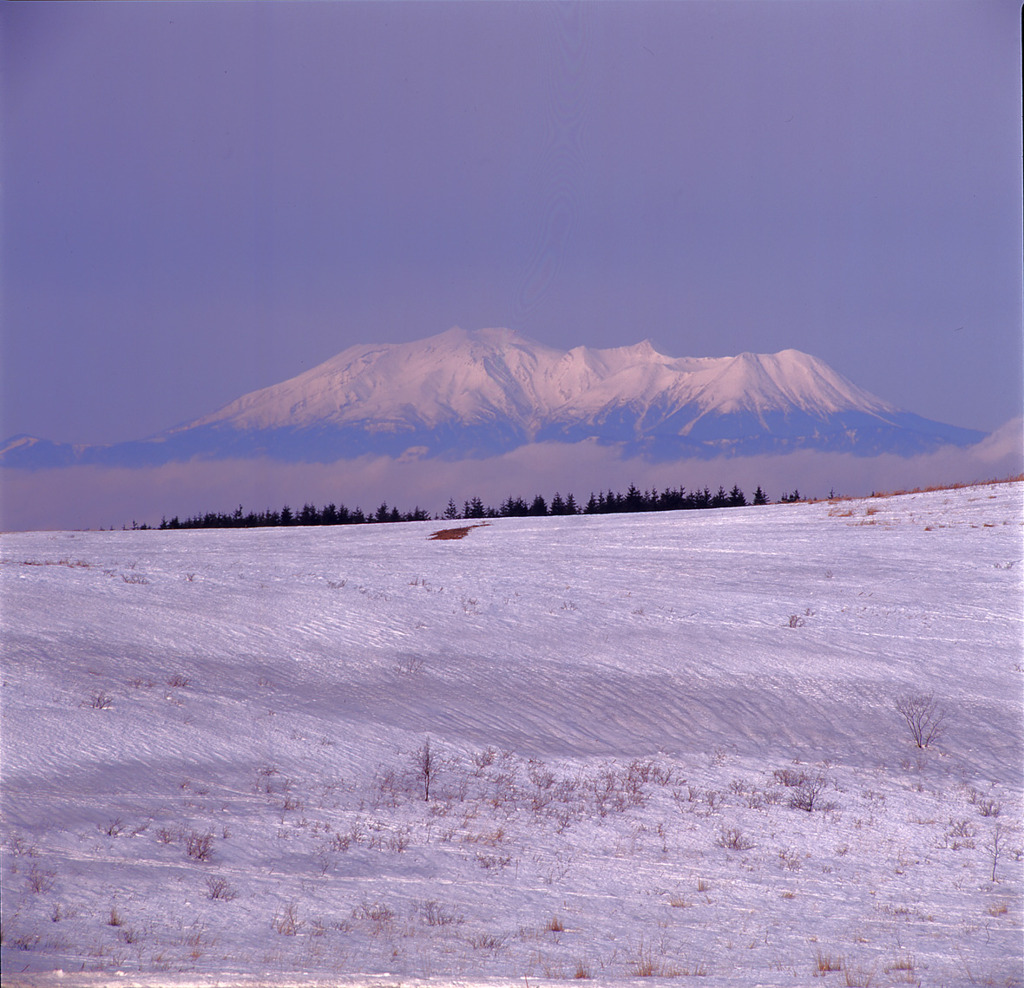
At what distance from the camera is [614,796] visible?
11312 mm

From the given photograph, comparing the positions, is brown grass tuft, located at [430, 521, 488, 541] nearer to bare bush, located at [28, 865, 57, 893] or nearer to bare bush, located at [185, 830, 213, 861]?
bare bush, located at [185, 830, 213, 861]

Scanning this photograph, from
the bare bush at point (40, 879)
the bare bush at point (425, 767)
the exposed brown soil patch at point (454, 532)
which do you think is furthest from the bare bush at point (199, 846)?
the exposed brown soil patch at point (454, 532)

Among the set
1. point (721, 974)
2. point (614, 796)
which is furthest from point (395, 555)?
point (721, 974)

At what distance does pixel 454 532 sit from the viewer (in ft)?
113

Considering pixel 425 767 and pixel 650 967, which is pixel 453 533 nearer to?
pixel 425 767

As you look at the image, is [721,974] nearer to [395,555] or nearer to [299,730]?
[299,730]

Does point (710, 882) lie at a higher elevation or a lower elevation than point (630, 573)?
lower

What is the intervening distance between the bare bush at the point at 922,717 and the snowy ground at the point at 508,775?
0.17 metres

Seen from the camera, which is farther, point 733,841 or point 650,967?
point 733,841

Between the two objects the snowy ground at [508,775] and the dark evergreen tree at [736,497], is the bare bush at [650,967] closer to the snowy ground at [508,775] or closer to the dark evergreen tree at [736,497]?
the snowy ground at [508,775]

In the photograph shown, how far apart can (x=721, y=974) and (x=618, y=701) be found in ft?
26.1

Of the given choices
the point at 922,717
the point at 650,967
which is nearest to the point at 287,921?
the point at 650,967

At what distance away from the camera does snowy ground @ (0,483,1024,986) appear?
7246mm

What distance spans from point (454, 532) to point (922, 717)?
22285 millimetres
